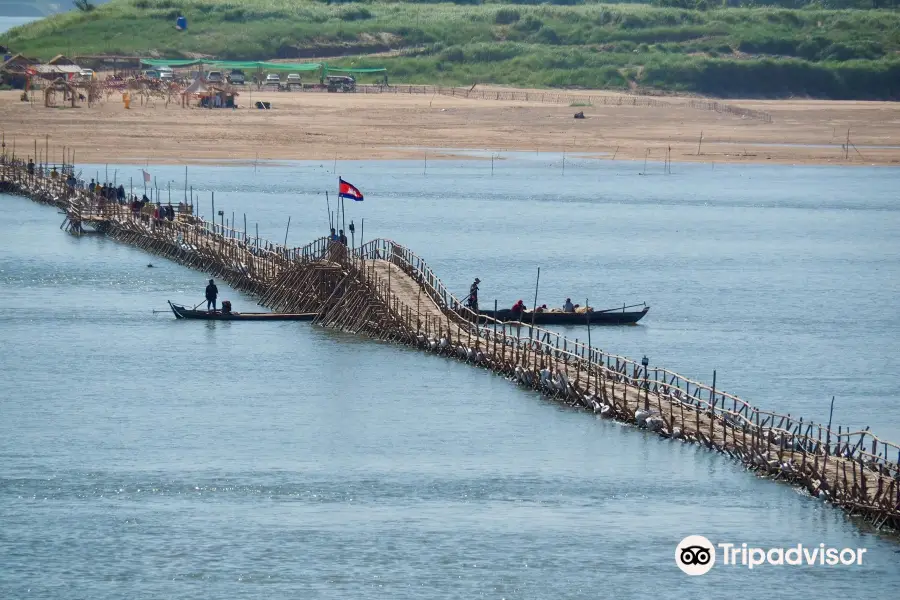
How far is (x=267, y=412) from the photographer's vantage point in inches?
2222

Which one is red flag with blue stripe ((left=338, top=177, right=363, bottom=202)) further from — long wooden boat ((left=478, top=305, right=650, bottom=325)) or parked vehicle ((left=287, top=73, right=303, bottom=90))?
parked vehicle ((left=287, top=73, right=303, bottom=90))

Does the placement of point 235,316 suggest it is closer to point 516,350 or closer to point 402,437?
point 516,350

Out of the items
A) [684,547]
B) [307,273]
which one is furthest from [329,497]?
[307,273]

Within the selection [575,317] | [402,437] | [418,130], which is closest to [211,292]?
[575,317]

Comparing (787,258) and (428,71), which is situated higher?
(428,71)

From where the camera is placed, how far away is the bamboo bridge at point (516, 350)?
45906 mm

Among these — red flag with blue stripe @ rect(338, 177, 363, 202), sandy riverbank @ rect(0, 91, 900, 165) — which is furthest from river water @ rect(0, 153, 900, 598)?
sandy riverbank @ rect(0, 91, 900, 165)

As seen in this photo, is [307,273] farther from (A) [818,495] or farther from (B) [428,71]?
(B) [428,71]

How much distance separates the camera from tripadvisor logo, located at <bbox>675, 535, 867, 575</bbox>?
41.4 meters

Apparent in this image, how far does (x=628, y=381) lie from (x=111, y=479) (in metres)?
18.0

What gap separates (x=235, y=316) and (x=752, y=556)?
34524 millimetres

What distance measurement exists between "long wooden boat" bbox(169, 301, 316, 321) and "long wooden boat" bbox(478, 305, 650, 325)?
7.80 meters

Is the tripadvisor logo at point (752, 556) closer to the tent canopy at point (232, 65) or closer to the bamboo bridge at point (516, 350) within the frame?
the bamboo bridge at point (516, 350)

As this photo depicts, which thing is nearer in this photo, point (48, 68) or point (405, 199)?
point (405, 199)
